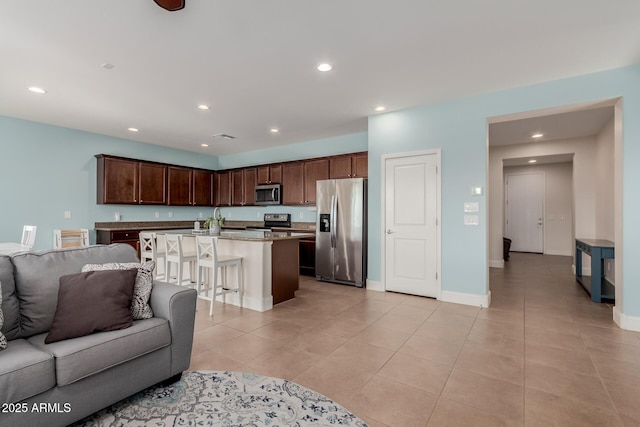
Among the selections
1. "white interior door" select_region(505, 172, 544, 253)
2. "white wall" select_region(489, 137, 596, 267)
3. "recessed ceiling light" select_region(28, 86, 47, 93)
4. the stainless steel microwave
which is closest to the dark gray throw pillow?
"recessed ceiling light" select_region(28, 86, 47, 93)

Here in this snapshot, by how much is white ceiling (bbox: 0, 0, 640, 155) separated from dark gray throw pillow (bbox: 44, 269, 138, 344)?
6.28ft

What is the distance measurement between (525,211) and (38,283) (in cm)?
1025

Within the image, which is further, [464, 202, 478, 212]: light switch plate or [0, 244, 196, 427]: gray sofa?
[464, 202, 478, 212]: light switch plate

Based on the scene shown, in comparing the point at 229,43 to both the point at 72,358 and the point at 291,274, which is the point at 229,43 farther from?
the point at 291,274

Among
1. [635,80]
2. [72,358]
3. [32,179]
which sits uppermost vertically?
[635,80]

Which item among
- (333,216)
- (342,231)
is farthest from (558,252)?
(333,216)

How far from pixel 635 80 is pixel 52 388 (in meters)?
5.28

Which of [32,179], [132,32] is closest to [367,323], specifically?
[132,32]

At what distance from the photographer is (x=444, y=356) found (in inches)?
101

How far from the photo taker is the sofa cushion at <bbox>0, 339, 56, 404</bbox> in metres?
1.38

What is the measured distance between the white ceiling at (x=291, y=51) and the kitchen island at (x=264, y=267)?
1.86 meters

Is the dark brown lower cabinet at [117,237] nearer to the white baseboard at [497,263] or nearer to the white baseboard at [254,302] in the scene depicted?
the white baseboard at [254,302]

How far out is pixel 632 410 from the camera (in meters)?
1.86

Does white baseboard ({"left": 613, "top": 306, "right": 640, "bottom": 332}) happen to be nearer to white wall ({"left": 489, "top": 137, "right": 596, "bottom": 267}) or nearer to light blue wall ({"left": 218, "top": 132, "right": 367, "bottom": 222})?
white wall ({"left": 489, "top": 137, "right": 596, "bottom": 267})
